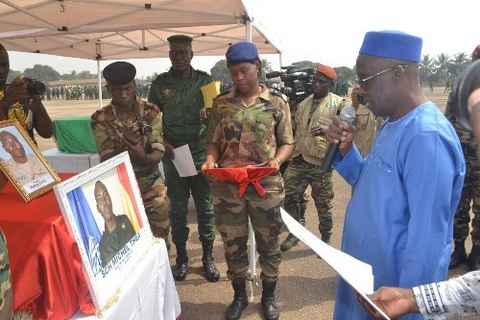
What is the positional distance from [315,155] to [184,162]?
1.48 m

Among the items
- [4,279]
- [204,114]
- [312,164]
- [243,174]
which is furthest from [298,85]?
[4,279]

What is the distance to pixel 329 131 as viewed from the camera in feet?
5.83

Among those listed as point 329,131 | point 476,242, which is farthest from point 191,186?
point 476,242

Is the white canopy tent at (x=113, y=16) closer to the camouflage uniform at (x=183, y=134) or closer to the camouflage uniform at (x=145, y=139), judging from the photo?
the camouflage uniform at (x=183, y=134)

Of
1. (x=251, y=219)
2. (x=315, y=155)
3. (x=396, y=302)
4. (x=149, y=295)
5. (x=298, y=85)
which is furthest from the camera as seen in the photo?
(x=298, y=85)

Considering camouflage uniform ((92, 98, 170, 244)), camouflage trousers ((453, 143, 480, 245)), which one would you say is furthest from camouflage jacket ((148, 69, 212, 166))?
camouflage trousers ((453, 143, 480, 245))

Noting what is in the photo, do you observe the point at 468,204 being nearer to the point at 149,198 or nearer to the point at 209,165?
the point at 209,165

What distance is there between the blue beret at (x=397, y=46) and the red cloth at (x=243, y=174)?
1.37 metres

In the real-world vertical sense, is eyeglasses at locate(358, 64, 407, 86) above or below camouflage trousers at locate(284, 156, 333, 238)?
above

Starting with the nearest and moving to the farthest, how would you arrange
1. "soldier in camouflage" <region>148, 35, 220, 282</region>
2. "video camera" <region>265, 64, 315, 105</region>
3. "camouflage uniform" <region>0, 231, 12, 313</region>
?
"camouflage uniform" <region>0, 231, 12, 313</region> → "soldier in camouflage" <region>148, 35, 220, 282</region> → "video camera" <region>265, 64, 315, 105</region>

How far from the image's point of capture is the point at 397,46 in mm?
1408

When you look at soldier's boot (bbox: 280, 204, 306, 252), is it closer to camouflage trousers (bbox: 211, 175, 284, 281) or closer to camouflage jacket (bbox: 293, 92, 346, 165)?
camouflage jacket (bbox: 293, 92, 346, 165)

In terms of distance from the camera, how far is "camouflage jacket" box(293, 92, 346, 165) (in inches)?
166

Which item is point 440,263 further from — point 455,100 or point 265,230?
point 265,230
